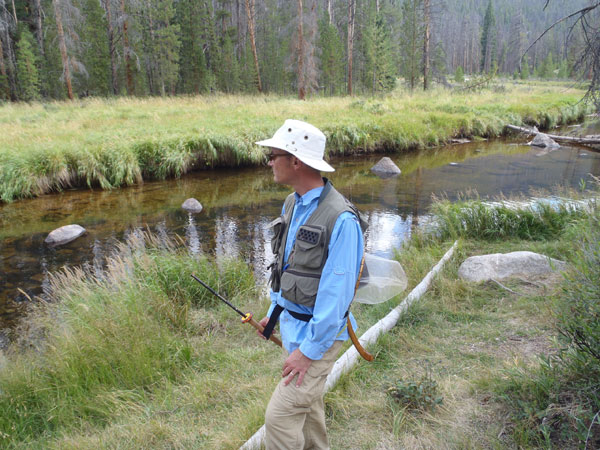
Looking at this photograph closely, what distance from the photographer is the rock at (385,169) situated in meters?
14.3

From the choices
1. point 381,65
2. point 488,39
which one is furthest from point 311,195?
point 488,39

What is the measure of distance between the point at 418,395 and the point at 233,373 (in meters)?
1.70

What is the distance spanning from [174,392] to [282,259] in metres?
2.01

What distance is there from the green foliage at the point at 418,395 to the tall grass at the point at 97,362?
1.95 m

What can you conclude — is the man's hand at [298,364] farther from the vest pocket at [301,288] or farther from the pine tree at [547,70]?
the pine tree at [547,70]

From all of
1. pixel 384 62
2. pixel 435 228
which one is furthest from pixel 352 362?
pixel 384 62

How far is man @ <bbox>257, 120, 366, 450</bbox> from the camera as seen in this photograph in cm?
208

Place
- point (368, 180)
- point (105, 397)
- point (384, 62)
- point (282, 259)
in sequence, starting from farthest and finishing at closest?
1. point (384, 62)
2. point (368, 180)
3. point (105, 397)
4. point (282, 259)

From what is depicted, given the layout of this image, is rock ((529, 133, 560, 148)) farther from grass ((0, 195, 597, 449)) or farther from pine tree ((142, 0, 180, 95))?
pine tree ((142, 0, 180, 95))

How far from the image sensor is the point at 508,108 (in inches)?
930

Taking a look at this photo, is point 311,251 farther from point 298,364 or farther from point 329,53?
point 329,53

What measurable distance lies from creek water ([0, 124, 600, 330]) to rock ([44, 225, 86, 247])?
0.18 meters

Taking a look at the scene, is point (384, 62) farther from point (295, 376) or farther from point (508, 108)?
point (295, 376)

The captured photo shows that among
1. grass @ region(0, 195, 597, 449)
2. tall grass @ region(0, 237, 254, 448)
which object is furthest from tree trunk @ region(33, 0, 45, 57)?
tall grass @ region(0, 237, 254, 448)
